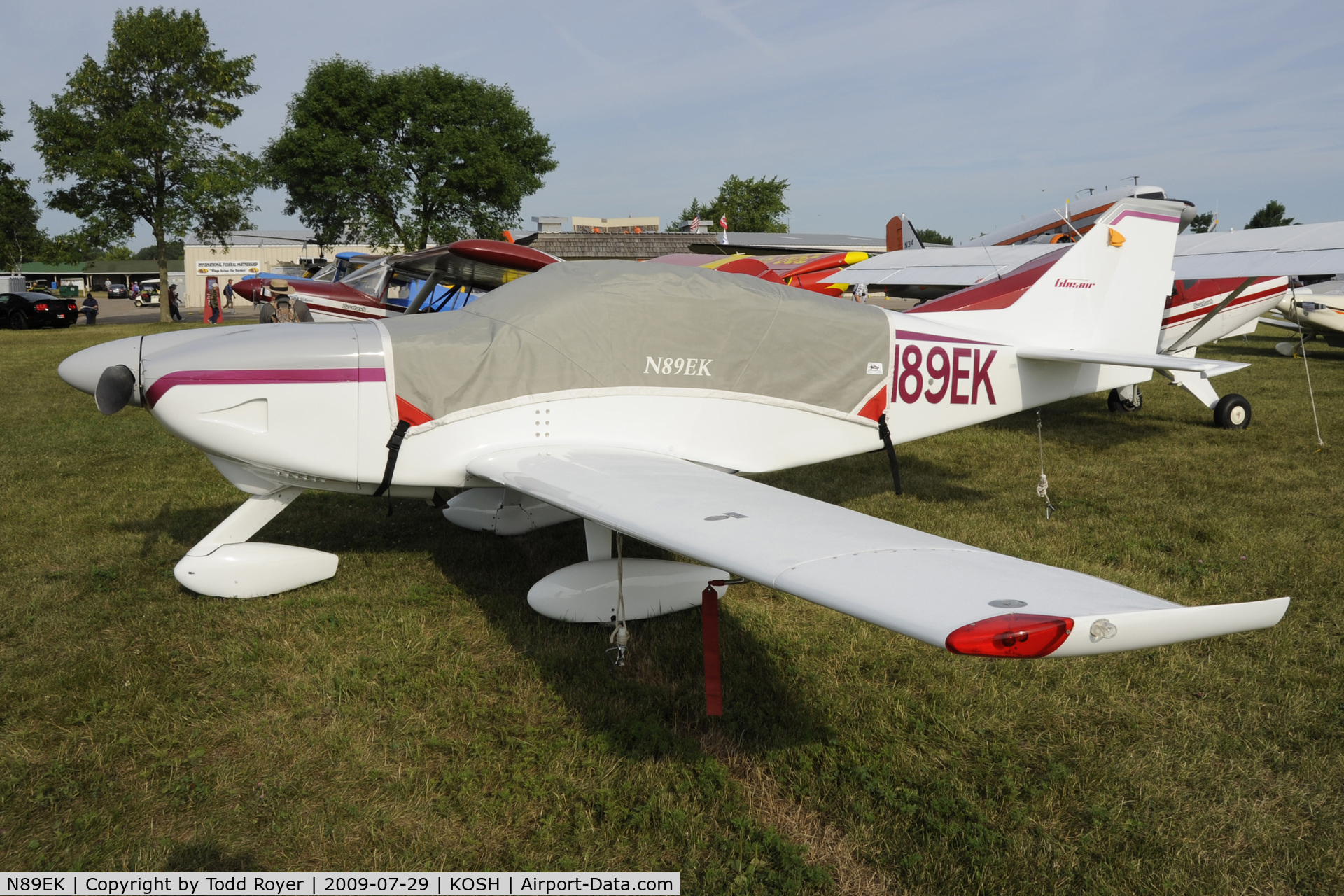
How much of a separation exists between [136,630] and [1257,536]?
6910 millimetres

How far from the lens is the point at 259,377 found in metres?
3.98

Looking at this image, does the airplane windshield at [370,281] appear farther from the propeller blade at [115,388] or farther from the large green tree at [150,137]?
the large green tree at [150,137]

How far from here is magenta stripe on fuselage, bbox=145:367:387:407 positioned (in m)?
3.95

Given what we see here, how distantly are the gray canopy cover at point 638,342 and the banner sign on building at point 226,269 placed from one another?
62603 mm

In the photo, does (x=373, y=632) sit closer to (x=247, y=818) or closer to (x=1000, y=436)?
(x=247, y=818)

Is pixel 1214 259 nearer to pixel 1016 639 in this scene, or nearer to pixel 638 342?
pixel 638 342

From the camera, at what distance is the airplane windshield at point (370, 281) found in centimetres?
1317

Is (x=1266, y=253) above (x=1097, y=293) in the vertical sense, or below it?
above

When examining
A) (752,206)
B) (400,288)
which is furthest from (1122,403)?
(752,206)

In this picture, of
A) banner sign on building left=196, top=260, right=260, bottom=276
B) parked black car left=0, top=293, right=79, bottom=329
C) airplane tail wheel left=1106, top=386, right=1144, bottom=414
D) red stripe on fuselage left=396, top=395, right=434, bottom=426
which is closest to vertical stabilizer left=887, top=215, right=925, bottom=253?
airplane tail wheel left=1106, top=386, right=1144, bottom=414

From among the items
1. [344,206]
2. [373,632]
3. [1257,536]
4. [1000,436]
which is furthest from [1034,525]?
[344,206]

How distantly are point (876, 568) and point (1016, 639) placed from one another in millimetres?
595

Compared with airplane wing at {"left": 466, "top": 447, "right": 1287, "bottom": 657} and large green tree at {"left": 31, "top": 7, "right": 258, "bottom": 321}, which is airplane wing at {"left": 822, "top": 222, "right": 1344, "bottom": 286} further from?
large green tree at {"left": 31, "top": 7, "right": 258, "bottom": 321}

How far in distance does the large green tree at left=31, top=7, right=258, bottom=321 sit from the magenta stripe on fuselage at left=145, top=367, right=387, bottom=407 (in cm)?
2650
